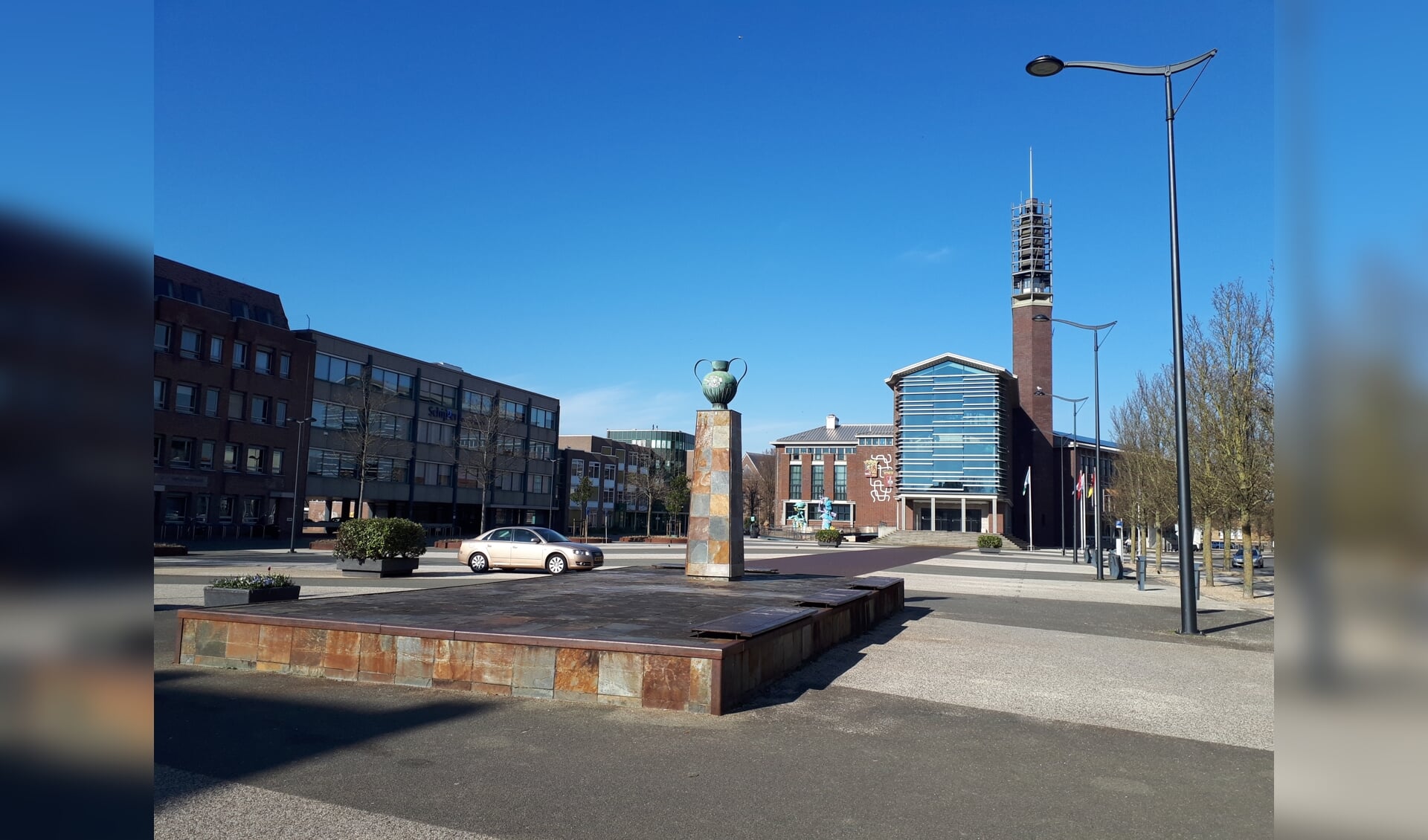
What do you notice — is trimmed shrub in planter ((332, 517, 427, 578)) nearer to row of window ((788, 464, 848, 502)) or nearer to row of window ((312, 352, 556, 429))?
row of window ((312, 352, 556, 429))

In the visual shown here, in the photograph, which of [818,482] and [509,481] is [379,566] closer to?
[509,481]

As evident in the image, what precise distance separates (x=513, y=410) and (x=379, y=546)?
54263mm

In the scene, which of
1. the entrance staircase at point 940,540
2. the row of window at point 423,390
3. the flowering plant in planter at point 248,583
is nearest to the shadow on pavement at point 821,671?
the flowering plant in planter at point 248,583

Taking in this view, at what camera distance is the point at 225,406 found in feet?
168

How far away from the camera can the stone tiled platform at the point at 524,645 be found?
27.7 ft

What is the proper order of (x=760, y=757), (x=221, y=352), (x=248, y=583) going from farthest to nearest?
(x=221, y=352)
(x=248, y=583)
(x=760, y=757)

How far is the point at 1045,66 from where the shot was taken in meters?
15.1

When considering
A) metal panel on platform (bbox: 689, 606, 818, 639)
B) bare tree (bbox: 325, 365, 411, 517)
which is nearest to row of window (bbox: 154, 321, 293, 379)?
bare tree (bbox: 325, 365, 411, 517)

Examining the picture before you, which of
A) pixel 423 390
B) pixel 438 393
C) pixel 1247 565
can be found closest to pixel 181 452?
pixel 423 390

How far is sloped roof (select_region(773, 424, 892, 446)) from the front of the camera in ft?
374

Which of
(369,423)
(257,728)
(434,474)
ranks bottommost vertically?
(257,728)

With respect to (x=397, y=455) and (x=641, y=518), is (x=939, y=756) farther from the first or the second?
(x=641, y=518)
